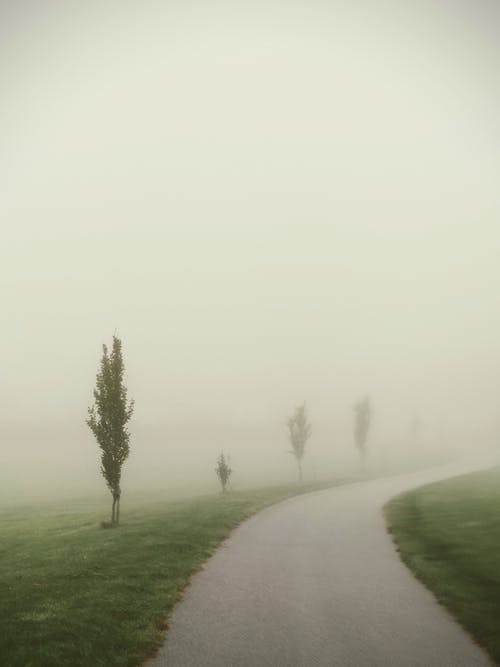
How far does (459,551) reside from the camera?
17812 mm

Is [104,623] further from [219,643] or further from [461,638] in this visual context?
[461,638]

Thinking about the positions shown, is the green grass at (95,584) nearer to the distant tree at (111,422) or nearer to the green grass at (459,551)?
the distant tree at (111,422)

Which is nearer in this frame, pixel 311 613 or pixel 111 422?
pixel 311 613

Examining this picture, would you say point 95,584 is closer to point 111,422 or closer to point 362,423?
point 111,422

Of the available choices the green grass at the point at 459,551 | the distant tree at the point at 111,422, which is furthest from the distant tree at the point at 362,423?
the distant tree at the point at 111,422

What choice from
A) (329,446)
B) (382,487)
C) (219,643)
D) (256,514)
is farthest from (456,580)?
(329,446)

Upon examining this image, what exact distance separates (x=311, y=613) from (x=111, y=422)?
67.9ft

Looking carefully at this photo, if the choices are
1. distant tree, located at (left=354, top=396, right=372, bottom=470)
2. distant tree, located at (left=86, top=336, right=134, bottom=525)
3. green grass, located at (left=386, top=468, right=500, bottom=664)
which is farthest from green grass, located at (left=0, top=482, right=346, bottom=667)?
distant tree, located at (left=354, top=396, right=372, bottom=470)

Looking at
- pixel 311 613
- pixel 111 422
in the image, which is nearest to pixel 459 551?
pixel 311 613

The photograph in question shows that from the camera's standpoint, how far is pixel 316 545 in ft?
67.6

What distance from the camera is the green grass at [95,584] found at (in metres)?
9.73

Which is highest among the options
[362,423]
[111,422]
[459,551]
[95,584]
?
[362,423]

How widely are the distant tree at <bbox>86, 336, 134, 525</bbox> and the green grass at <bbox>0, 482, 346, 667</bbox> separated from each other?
3.80 m

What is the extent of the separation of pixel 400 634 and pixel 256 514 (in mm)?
21689
